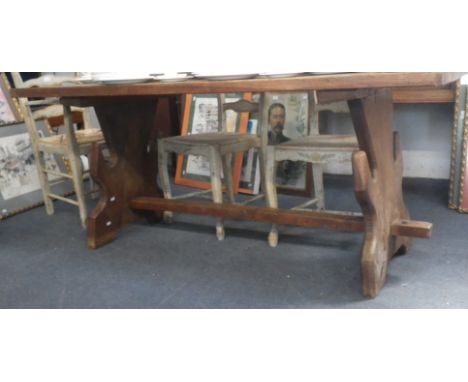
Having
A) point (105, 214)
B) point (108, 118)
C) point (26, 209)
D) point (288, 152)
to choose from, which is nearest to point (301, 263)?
point (288, 152)

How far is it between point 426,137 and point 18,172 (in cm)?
245

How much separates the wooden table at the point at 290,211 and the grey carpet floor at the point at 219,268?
108 mm

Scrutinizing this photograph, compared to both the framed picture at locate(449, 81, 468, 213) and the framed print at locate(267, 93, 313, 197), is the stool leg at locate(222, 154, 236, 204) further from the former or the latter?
the framed picture at locate(449, 81, 468, 213)

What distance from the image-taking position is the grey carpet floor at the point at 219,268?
154 cm

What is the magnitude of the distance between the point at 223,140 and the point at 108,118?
1.70 ft

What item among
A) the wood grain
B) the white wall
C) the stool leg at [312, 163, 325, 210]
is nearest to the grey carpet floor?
the stool leg at [312, 163, 325, 210]

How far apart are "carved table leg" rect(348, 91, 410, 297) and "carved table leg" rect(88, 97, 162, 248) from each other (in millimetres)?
1112

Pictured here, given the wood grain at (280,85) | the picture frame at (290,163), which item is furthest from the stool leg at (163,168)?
the picture frame at (290,163)

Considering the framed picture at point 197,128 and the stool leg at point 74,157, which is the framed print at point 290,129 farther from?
the stool leg at point 74,157

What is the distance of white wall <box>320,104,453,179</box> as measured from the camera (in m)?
2.79

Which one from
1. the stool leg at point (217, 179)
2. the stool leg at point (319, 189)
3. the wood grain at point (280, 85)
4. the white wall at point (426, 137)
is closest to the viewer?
the wood grain at point (280, 85)

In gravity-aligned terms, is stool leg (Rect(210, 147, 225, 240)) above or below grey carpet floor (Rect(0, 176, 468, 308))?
above

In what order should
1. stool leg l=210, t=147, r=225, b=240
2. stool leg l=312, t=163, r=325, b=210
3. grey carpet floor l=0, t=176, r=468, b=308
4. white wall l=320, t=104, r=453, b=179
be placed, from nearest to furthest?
grey carpet floor l=0, t=176, r=468, b=308 → stool leg l=210, t=147, r=225, b=240 → stool leg l=312, t=163, r=325, b=210 → white wall l=320, t=104, r=453, b=179

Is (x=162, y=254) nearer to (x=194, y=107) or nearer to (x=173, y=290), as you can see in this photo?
(x=173, y=290)
